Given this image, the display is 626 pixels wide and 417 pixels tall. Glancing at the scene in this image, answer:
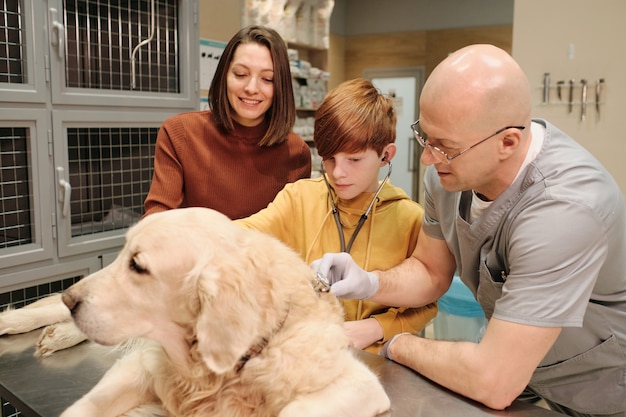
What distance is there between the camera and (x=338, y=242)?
68.8 inches

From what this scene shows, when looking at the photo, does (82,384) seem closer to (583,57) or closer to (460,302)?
(460,302)

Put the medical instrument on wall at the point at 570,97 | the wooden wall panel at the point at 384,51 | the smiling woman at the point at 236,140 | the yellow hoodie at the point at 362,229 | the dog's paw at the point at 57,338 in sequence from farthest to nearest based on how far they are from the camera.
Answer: the wooden wall panel at the point at 384,51
the medical instrument on wall at the point at 570,97
the smiling woman at the point at 236,140
the yellow hoodie at the point at 362,229
the dog's paw at the point at 57,338

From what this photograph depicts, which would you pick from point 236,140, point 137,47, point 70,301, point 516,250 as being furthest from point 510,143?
point 137,47

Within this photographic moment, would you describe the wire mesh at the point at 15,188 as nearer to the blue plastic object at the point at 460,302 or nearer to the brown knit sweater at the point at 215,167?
the brown knit sweater at the point at 215,167

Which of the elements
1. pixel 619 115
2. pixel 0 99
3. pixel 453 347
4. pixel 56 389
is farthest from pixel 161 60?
pixel 619 115

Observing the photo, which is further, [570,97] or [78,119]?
[570,97]

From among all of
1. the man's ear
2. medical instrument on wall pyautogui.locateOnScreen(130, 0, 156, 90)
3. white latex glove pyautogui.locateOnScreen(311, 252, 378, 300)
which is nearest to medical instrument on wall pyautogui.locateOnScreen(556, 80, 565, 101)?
medical instrument on wall pyautogui.locateOnScreen(130, 0, 156, 90)

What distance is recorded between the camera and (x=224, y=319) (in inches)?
36.1

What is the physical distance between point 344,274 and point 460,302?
1.51m

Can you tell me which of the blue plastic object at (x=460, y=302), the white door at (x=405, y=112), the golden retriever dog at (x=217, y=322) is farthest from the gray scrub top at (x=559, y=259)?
the white door at (x=405, y=112)

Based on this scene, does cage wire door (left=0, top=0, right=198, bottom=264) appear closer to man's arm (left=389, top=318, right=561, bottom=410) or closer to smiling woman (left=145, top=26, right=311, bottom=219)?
smiling woman (left=145, top=26, right=311, bottom=219)

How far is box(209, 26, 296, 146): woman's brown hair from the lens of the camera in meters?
2.04

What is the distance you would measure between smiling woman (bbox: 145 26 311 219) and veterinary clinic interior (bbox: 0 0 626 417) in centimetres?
68

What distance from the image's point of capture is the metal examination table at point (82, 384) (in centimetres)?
118
